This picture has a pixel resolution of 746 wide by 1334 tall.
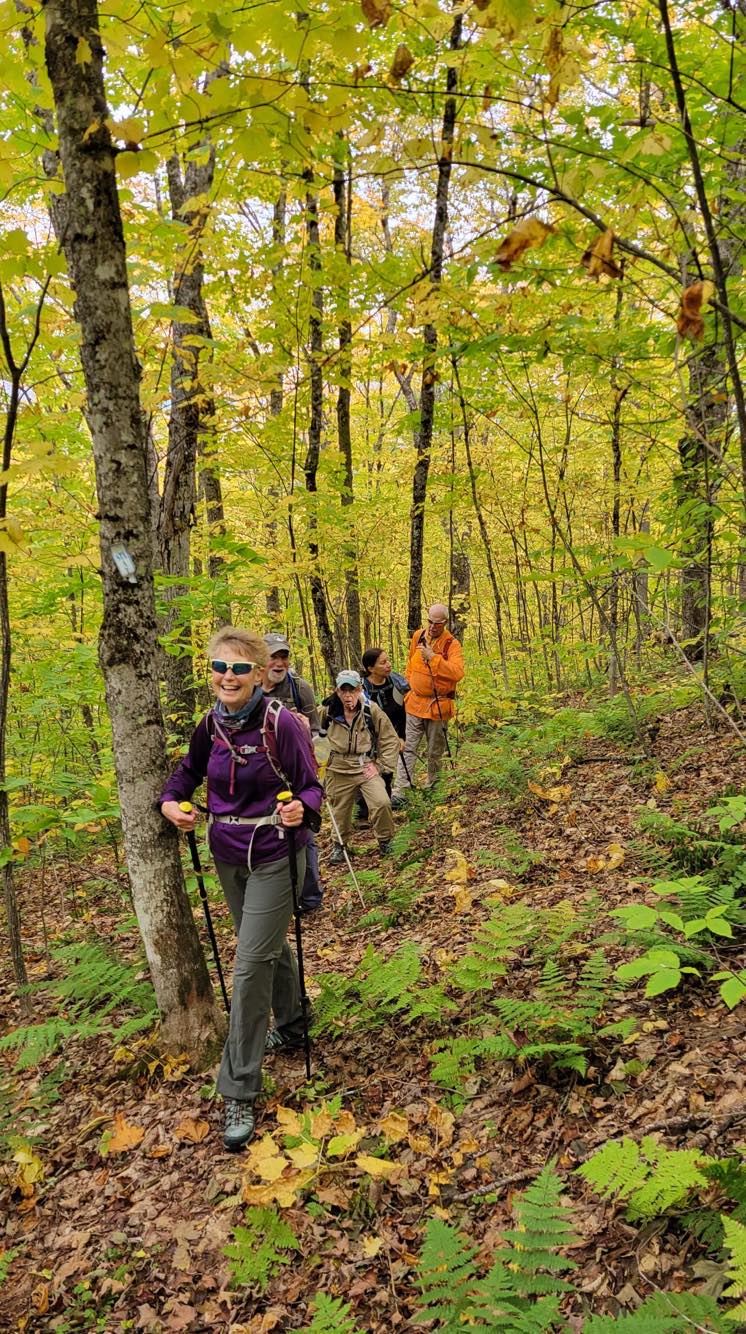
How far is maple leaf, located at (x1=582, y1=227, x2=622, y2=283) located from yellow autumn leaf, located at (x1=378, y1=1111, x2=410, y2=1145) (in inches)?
148

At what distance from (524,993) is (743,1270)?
2.25 meters

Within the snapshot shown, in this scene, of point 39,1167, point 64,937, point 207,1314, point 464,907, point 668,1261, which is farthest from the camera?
point 64,937

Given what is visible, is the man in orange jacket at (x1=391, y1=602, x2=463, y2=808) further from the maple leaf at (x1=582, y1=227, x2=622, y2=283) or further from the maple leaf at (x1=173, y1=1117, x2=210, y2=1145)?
the maple leaf at (x1=582, y1=227, x2=622, y2=283)

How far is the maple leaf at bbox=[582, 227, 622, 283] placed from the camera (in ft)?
7.83

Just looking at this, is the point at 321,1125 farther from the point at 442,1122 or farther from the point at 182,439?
the point at 182,439

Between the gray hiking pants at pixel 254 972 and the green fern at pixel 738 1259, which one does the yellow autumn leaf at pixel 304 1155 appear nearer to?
the gray hiking pants at pixel 254 972

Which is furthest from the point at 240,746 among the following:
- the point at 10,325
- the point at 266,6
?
the point at 10,325

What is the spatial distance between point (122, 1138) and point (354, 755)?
4.27 meters

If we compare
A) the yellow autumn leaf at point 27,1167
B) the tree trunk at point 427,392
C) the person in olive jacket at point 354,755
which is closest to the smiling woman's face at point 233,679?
the yellow autumn leaf at point 27,1167

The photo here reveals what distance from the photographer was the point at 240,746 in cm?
371

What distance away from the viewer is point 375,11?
2645mm

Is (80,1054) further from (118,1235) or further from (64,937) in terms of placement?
(64,937)

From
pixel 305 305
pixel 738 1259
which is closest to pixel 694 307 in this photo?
pixel 738 1259

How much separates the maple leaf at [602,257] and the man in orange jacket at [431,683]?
579 centimetres
